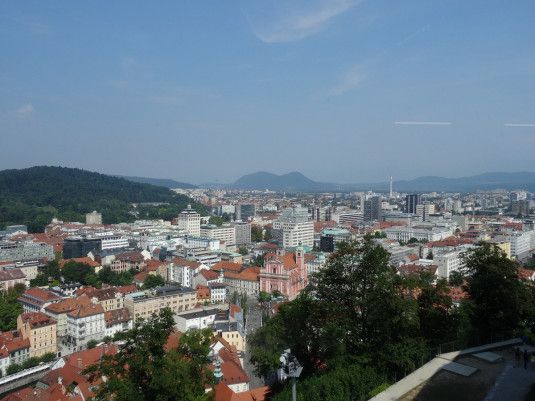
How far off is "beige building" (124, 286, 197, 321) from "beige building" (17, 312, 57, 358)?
13.9 ft

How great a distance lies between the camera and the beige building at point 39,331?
19.6m

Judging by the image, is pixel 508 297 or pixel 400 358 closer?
pixel 400 358

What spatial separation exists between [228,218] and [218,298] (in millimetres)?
50069

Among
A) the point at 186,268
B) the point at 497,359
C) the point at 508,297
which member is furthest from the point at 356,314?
the point at 186,268

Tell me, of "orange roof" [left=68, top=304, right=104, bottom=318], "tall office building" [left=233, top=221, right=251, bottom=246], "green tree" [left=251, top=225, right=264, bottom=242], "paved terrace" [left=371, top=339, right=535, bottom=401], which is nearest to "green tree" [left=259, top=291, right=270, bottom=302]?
"orange roof" [left=68, top=304, right=104, bottom=318]

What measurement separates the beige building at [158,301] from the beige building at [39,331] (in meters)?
4.25

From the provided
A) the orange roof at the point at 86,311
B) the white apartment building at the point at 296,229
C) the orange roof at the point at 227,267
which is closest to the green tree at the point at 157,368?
the orange roof at the point at 86,311

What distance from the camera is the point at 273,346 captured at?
379 inches

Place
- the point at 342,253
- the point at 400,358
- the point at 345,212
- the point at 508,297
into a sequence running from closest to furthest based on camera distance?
the point at 400,358, the point at 342,253, the point at 508,297, the point at 345,212

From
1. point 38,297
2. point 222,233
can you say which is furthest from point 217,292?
point 222,233

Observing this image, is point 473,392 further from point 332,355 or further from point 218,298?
point 218,298

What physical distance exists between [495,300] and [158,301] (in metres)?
18.4

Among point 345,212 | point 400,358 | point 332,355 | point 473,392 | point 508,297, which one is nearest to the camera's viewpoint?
point 473,392

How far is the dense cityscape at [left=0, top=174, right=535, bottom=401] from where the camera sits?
40.6 feet
